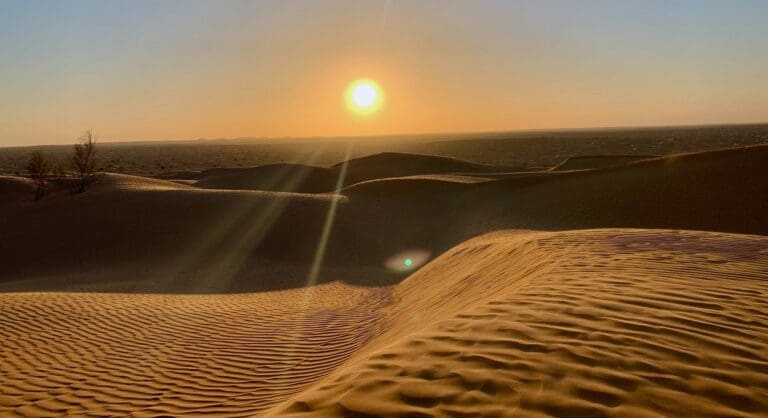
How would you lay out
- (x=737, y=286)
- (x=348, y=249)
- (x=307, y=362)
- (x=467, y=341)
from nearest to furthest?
(x=467, y=341) → (x=737, y=286) → (x=307, y=362) → (x=348, y=249)

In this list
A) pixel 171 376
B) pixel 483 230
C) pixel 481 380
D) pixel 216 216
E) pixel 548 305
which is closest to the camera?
pixel 481 380

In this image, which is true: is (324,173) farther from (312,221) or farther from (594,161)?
(594,161)

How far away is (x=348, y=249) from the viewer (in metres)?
17.9

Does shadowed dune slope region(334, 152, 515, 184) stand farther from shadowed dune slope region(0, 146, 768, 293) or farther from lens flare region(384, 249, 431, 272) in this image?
lens flare region(384, 249, 431, 272)

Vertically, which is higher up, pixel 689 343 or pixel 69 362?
pixel 689 343

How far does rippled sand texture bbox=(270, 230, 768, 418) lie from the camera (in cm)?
281

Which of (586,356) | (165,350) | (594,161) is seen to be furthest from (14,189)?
(594,161)

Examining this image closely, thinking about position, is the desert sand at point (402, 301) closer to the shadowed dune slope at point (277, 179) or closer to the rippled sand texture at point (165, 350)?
the rippled sand texture at point (165, 350)

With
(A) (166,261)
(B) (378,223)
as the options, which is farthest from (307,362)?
(B) (378,223)

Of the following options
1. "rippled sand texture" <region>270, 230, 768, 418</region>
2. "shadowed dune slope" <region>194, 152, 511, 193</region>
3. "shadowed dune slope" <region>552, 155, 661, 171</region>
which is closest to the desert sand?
"rippled sand texture" <region>270, 230, 768, 418</region>

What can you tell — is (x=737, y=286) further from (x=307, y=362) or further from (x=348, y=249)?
(x=348, y=249)

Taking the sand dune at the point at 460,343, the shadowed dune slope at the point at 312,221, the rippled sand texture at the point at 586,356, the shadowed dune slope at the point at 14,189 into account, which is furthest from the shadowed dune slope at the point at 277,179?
the rippled sand texture at the point at 586,356

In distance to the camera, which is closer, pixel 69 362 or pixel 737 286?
pixel 737 286

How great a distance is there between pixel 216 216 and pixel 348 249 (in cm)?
635
